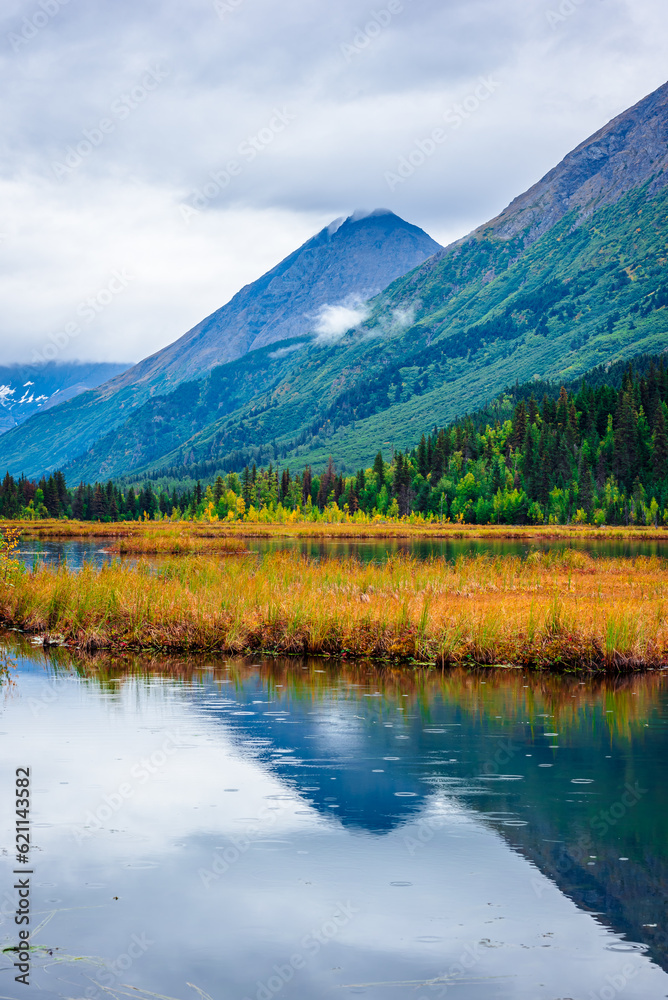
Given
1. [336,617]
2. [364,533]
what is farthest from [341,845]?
[364,533]

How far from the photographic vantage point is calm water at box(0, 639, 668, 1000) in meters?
9.52

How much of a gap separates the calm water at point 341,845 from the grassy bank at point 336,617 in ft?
12.9

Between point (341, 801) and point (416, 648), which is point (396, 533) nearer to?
point (416, 648)

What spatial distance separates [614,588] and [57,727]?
28.7 metres

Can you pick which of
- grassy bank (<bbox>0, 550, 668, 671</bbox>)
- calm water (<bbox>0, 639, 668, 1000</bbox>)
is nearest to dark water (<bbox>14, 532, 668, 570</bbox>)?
grassy bank (<bbox>0, 550, 668, 671</bbox>)

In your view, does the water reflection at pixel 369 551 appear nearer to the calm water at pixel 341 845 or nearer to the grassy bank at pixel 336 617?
the grassy bank at pixel 336 617

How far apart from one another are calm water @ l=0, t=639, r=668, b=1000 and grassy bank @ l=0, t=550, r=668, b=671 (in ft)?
12.9

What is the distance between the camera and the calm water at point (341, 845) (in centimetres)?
952

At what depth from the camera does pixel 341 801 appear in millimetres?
14828

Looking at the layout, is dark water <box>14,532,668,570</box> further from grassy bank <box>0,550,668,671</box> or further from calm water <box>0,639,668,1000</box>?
calm water <box>0,639,668,1000</box>

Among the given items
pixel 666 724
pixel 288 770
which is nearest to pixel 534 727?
pixel 666 724

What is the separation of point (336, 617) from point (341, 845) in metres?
15.5

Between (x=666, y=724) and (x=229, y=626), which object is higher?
(x=229, y=626)

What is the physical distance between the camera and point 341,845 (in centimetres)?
1295
